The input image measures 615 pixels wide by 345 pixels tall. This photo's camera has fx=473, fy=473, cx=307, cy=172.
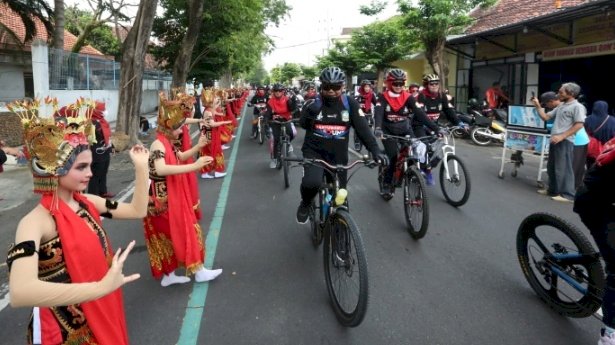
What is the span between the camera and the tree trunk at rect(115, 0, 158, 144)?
44.1 ft

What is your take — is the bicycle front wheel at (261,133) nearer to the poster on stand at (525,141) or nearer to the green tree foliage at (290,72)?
the poster on stand at (525,141)

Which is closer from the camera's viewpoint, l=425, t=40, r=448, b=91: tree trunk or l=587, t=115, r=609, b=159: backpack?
l=587, t=115, r=609, b=159: backpack

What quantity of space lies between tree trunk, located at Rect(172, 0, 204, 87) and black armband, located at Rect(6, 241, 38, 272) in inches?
762

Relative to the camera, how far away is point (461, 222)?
6.22 m

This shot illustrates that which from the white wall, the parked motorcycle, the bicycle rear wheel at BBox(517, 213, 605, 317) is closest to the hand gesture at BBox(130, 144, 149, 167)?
the bicycle rear wheel at BBox(517, 213, 605, 317)

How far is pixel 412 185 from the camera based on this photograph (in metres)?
5.86

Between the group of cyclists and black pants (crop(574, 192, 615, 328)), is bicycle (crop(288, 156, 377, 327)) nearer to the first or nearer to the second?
the group of cyclists

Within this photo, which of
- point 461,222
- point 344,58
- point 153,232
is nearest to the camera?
point 153,232

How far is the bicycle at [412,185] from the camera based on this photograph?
17.7 ft

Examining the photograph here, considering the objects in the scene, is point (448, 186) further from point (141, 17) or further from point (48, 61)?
point (48, 61)

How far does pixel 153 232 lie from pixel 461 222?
3.94m

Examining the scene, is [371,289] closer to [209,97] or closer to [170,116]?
[170,116]

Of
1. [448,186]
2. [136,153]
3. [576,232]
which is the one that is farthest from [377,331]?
[448,186]

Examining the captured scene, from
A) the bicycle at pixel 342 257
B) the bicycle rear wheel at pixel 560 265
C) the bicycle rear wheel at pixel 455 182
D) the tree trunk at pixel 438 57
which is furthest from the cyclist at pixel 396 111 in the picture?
the tree trunk at pixel 438 57
